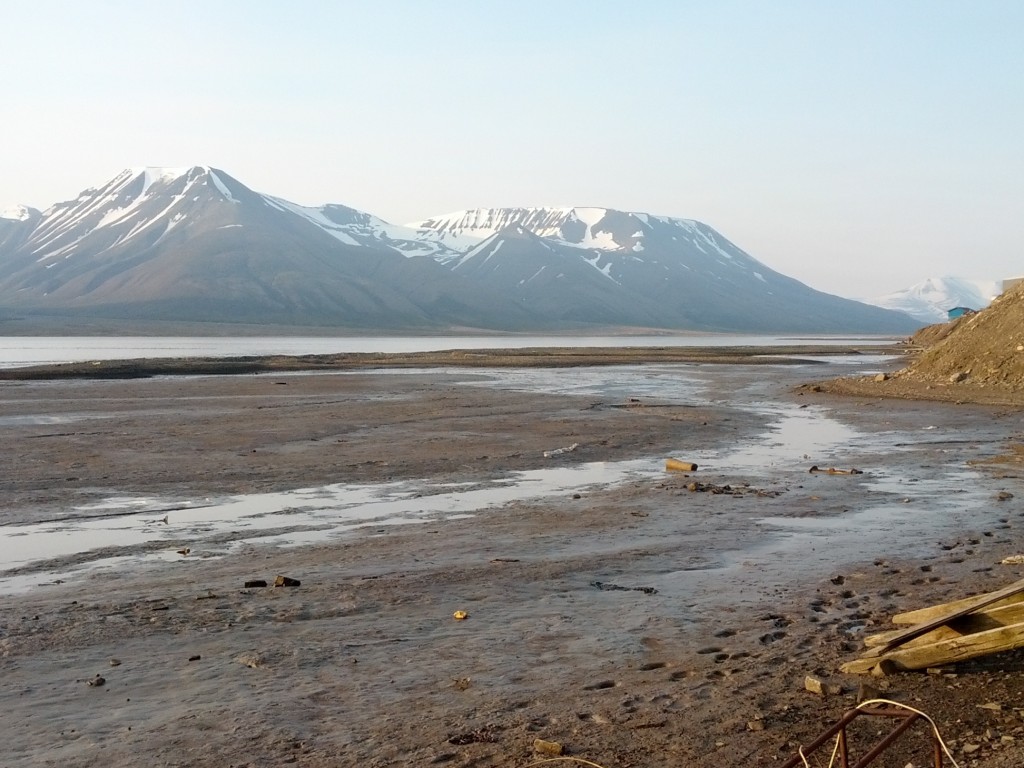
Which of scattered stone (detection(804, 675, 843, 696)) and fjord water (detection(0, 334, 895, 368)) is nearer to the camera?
scattered stone (detection(804, 675, 843, 696))

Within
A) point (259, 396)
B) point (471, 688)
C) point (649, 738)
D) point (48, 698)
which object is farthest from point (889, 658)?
point (259, 396)

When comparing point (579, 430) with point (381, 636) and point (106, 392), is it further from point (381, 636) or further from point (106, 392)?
point (106, 392)

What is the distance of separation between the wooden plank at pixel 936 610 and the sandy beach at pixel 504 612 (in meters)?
0.45

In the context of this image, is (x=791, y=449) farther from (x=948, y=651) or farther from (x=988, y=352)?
(x=988, y=352)

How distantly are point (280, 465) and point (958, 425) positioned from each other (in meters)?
19.3

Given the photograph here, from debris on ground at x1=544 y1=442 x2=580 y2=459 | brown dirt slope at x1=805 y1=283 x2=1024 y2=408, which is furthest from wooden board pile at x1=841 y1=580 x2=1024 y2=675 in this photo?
brown dirt slope at x1=805 y1=283 x2=1024 y2=408

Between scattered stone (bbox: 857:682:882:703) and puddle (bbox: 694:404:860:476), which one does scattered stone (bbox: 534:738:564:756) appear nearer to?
scattered stone (bbox: 857:682:882:703)

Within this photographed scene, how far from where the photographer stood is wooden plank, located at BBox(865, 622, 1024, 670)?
7789mm

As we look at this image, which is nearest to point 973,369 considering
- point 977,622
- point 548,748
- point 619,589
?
point 619,589

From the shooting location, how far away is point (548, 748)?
22.0ft

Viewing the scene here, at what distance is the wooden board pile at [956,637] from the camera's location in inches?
306

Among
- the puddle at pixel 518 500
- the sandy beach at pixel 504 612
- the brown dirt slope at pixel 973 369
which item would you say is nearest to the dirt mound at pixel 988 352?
the brown dirt slope at pixel 973 369

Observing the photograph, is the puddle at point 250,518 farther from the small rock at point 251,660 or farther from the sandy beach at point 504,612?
the small rock at point 251,660

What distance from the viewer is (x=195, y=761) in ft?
22.2
